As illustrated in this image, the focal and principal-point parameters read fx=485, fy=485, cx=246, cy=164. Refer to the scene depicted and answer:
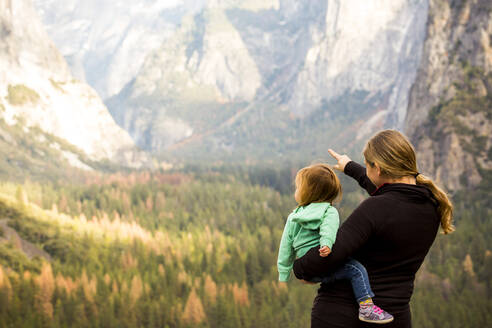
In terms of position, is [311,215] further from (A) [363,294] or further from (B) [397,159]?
(B) [397,159]

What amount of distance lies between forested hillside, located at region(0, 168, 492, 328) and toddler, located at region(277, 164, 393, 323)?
55.7 m

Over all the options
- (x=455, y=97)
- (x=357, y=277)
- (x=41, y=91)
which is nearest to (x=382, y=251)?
(x=357, y=277)

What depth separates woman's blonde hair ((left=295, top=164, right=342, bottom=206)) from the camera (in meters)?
6.84

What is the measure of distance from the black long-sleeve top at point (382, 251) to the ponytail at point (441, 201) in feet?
0.28

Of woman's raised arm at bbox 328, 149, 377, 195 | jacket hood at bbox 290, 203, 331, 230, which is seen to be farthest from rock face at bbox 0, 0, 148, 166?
jacket hood at bbox 290, 203, 331, 230

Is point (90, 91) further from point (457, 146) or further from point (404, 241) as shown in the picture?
point (404, 241)

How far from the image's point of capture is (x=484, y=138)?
341 feet

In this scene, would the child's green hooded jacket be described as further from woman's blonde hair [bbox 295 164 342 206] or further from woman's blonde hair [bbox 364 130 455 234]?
woman's blonde hair [bbox 364 130 455 234]

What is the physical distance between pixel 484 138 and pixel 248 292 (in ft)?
207

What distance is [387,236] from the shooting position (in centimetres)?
607

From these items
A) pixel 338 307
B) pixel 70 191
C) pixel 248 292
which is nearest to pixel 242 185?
pixel 70 191

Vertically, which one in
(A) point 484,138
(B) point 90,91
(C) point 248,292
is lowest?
(C) point 248,292

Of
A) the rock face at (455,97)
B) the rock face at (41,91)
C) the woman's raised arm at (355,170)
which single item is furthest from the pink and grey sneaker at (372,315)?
the rock face at (41,91)

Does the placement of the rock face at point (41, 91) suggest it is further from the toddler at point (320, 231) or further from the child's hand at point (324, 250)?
the child's hand at point (324, 250)
